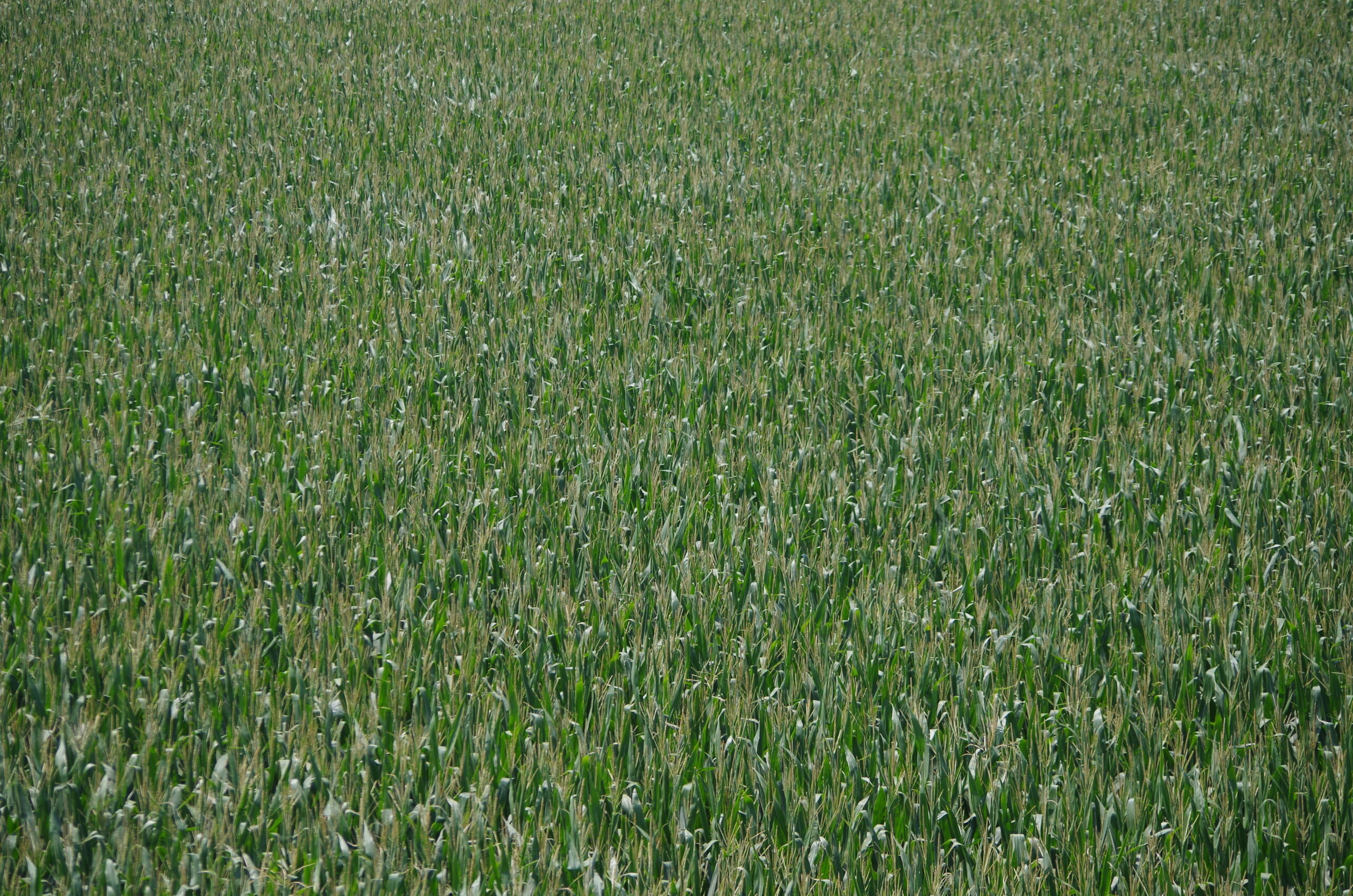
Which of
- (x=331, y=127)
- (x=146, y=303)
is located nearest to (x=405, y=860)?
(x=146, y=303)

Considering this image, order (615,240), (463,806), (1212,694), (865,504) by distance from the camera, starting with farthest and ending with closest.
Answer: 1. (615,240)
2. (865,504)
3. (1212,694)
4. (463,806)

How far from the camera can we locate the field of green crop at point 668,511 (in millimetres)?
2412

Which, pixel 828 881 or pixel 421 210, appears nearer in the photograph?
pixel 828 881

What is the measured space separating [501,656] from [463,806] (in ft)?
2.08

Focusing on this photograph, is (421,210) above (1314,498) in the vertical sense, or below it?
above

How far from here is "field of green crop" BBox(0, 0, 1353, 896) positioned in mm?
2412

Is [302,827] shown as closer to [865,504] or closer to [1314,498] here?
[865,504]

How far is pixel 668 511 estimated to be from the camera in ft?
12.3

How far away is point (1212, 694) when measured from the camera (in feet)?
9.55

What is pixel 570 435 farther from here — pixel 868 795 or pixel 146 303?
pixel 146 303

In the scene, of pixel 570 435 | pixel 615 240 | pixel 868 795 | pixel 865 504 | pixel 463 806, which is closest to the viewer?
pixel 463 806

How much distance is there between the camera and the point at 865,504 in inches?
150

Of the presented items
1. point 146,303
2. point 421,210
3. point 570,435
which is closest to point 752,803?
point 570,435

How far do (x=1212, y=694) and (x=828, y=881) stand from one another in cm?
131
